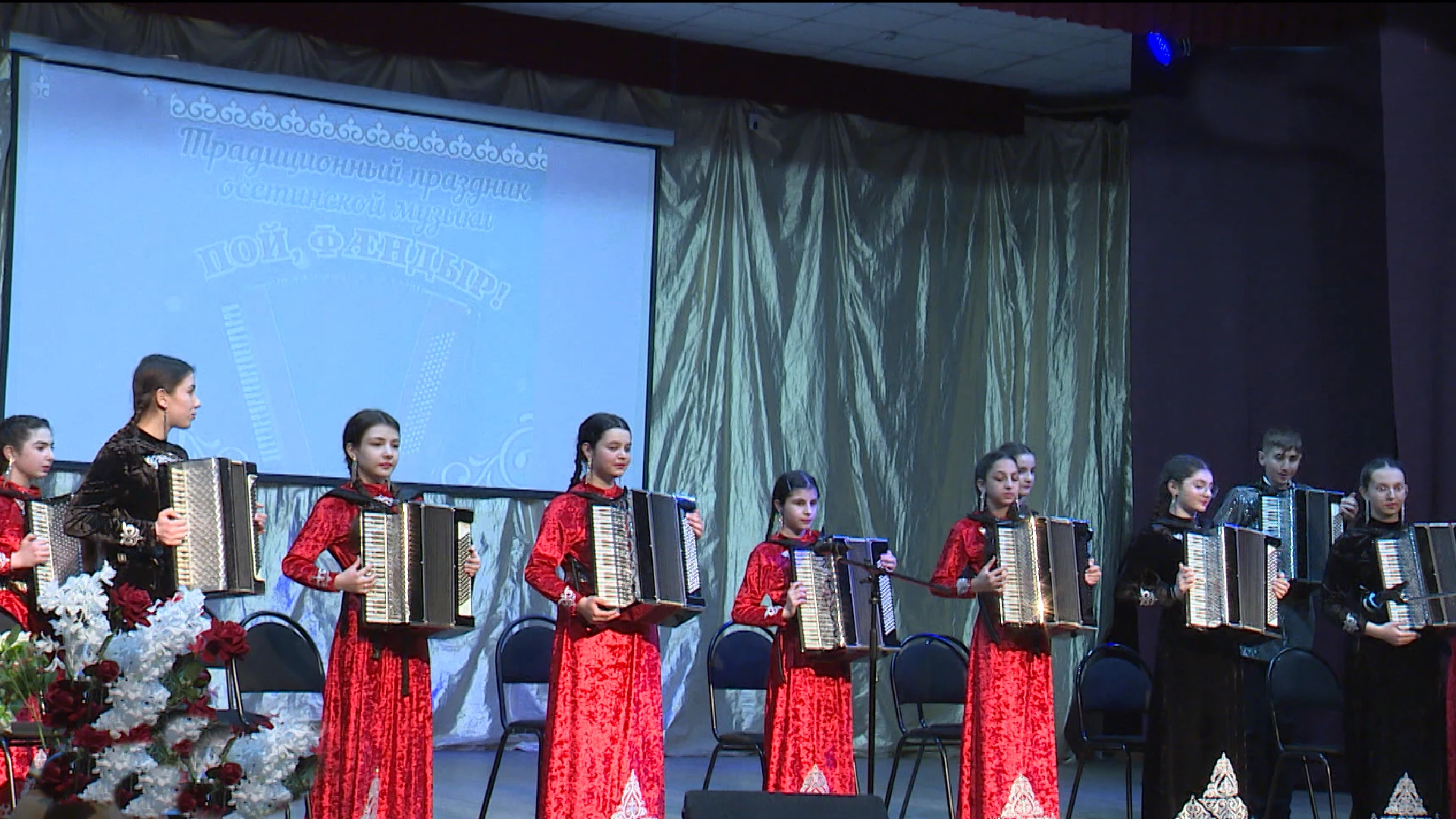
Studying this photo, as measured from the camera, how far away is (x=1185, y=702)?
18.8ft

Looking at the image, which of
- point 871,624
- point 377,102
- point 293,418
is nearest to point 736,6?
point 377,102

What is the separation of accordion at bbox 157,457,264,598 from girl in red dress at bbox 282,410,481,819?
1.20 feet

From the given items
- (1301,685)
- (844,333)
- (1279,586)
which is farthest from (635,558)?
(844,333)

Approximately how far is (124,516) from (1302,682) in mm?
4404

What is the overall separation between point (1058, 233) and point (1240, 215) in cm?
151

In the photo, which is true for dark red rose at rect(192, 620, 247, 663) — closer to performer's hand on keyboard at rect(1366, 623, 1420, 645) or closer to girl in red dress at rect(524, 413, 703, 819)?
girl in red dress at rect(524, 413, 703, 819)

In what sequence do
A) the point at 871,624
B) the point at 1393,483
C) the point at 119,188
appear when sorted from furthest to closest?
the point at 119,188
the point at 1393,483
the point at 871,624

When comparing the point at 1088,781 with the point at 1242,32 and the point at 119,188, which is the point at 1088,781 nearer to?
the point at 1242,32

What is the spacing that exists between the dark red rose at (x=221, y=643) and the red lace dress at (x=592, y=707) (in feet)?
7.05

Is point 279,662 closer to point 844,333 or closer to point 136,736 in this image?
point 136,736

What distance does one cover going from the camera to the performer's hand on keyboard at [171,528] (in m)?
4.39

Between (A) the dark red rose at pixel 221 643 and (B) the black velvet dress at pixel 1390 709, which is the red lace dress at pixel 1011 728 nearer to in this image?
(B) the black velvet dress at pixel 1390 709

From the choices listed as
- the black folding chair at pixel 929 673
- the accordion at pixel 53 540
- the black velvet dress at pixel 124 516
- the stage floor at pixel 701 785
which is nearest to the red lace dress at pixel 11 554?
the accordion at pixel 53 540

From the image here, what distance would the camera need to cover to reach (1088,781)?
27.0 ft
